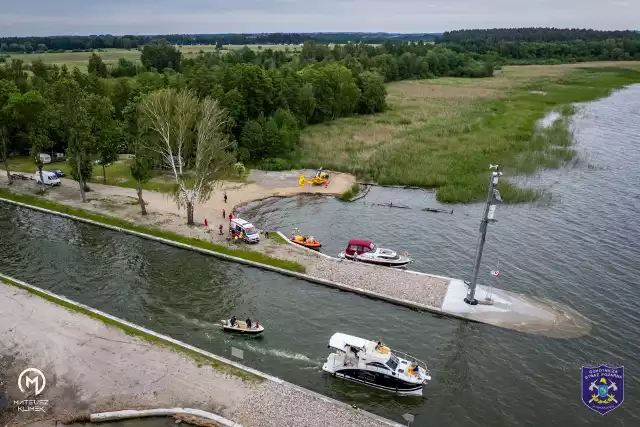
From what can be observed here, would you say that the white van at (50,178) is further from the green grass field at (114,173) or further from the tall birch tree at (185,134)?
the tall birch tree at (185,134)

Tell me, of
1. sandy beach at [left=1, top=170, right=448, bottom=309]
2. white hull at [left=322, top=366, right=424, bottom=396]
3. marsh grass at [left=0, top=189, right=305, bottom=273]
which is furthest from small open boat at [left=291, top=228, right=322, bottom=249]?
white hull at [left=322, top=366, right=424, bottom=396]

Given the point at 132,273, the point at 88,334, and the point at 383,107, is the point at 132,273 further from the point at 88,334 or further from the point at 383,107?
the point at 383,107

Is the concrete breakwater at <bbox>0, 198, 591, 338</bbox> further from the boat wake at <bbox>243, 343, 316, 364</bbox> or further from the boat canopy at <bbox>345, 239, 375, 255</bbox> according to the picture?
the boat wake at <bbox>243, 343, 316, 364</bbox>

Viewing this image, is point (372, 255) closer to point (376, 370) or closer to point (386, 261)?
point (386, 261)

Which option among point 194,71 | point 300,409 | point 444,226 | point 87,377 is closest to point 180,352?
point 87,377

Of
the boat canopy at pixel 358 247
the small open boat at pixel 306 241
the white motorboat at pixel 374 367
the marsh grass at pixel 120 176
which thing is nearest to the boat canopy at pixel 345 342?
the white motorboat at pixel 374 367

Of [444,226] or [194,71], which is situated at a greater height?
[194,71]
